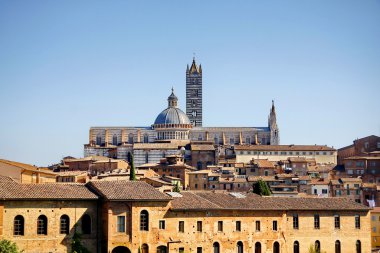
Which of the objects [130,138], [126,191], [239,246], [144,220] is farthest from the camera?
[130,138]

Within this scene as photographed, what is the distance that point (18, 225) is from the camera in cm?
3322

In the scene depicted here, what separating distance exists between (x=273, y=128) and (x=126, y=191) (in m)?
88.1

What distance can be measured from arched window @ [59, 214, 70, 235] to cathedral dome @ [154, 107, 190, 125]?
85.3 metres

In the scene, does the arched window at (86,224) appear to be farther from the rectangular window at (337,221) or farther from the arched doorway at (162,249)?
the rectangular window at (337,221)

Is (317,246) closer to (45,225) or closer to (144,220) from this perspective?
(144,220)

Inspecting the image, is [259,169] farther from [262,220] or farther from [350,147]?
[262,220]

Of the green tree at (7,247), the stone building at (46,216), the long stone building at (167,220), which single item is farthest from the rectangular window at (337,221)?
the green tree at (7,247)

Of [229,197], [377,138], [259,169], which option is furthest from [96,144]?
[229,197]

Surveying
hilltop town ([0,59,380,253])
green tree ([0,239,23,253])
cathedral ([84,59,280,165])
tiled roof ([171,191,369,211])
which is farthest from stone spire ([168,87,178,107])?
green tree ([0,239,23,253])

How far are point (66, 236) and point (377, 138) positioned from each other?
7253 centimetres

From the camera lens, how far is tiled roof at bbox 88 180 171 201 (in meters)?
34.9

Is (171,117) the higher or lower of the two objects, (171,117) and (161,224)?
the higher

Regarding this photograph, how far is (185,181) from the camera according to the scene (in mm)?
82938

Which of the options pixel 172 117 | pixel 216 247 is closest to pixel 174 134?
pixel 172 117
